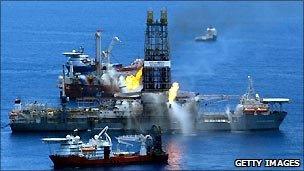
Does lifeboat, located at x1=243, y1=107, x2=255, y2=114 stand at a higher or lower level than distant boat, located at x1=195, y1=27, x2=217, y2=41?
lower

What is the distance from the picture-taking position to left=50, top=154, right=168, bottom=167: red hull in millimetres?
103562

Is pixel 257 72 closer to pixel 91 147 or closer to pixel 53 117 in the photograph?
pixel 53 117

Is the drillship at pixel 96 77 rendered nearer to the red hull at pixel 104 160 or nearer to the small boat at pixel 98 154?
the small boat at pixel 98 154

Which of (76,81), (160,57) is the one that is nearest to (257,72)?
(76,81)

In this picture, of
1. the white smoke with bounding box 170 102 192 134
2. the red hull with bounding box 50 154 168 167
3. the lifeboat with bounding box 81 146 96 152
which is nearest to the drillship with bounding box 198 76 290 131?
the white smoke with bounding box 170 102 192 134

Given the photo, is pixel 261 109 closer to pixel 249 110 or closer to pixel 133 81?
pixel 249 110

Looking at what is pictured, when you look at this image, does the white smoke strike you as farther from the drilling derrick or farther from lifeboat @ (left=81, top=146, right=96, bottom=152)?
lifeboat @ (left=81, top=146, right=96, bottom=152)

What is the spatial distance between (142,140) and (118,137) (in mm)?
6565

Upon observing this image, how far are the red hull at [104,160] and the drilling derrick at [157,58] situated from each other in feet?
58.1

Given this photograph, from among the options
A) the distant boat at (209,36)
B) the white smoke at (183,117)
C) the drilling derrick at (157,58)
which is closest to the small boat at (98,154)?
the white smoke at (183,117)

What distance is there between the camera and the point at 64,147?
4112 inches

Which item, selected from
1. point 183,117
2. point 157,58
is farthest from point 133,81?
point 183,117

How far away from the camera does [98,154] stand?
105 m

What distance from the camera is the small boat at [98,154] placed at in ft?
341
